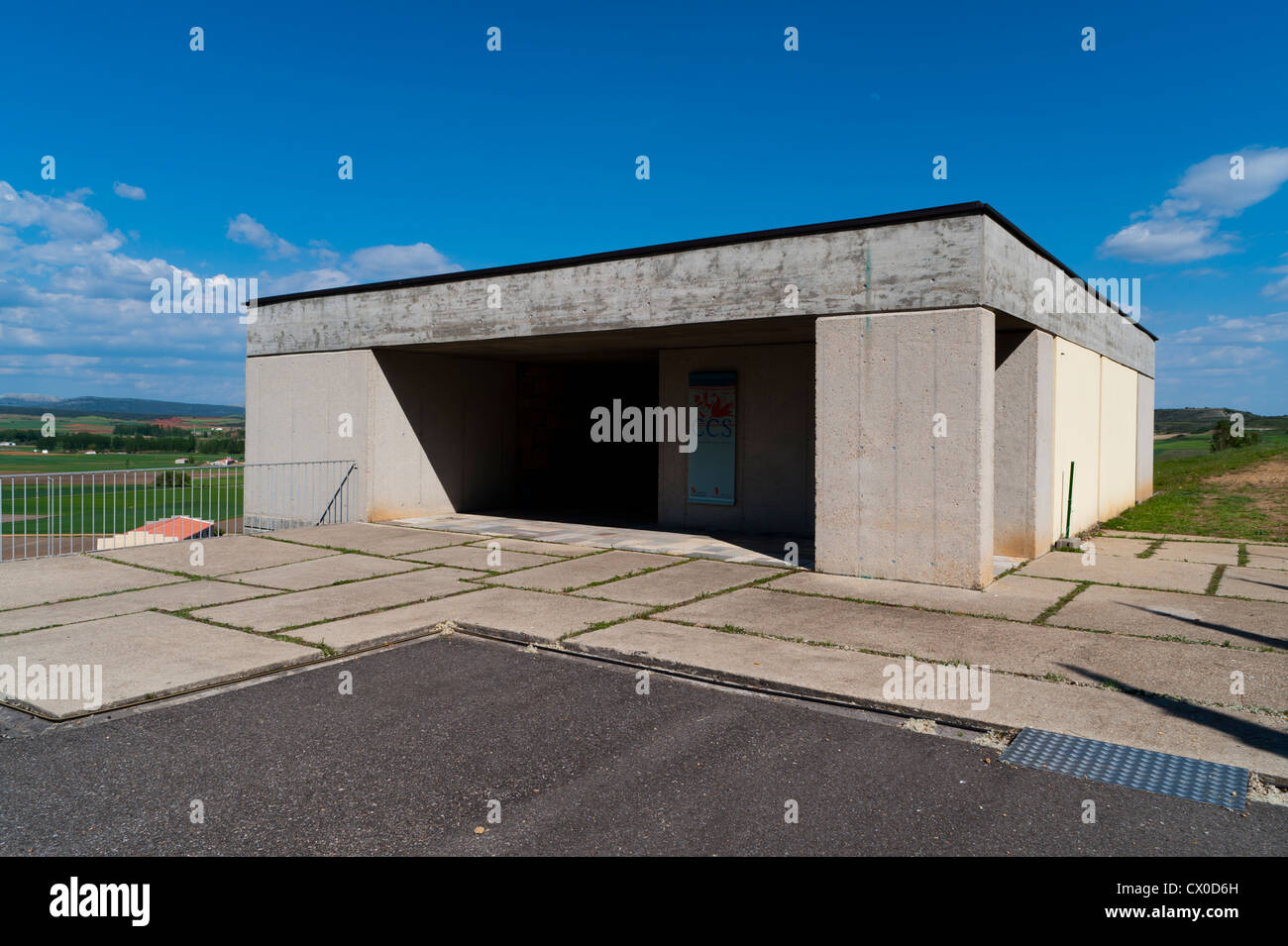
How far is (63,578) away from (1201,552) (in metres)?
15.0

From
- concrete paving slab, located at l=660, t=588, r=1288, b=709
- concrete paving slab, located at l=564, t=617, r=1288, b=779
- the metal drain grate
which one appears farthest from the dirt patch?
the metal drain grate

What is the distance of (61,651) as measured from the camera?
637 centimetres

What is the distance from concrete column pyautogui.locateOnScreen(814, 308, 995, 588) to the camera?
29.0 feet

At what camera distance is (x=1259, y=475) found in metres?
20.4

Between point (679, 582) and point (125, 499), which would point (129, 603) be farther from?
point (679, 582)

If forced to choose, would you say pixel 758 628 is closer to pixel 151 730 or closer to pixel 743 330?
pixel 151 730

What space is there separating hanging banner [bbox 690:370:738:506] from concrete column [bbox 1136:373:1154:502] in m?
11.6

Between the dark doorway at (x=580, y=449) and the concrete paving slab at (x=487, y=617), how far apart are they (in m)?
7.20

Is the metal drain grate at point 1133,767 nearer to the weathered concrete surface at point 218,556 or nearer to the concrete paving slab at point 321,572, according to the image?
the concrete paving slab at point 321,572

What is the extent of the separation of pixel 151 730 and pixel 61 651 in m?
2.17

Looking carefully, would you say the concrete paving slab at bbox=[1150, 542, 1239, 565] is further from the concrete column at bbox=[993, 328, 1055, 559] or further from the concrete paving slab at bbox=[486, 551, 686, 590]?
the concrete paving slab at bbox=[486, 551, 686, 590]

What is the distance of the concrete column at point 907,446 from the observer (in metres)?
8.83

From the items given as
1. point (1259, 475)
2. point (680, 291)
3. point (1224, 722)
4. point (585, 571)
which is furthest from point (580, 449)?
point (1259, 475)

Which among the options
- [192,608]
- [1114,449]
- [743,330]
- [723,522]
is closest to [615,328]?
[743,330]
